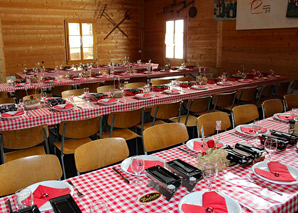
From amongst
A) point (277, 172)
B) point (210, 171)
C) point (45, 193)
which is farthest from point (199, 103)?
point (45, 193)

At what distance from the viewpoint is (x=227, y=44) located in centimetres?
827

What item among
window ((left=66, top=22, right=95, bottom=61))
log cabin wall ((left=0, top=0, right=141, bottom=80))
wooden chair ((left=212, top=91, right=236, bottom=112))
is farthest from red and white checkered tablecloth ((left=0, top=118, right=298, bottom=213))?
window ((left=66, top=22, right=95, bottom=61))

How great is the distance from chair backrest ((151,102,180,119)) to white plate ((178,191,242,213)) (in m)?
2.12

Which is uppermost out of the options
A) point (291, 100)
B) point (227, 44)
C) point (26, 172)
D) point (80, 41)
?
point (80, 41)

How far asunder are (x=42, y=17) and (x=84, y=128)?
23.8ft

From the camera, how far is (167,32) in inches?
406

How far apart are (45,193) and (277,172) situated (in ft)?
4.57

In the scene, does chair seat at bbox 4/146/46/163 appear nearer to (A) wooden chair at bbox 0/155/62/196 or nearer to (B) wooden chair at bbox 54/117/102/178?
(B) wooden chair at bbox 54/117/102/178

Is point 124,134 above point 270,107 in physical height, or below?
below

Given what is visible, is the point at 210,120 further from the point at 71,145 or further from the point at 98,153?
the point at 71,145

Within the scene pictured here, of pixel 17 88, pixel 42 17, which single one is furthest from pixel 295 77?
pixel 42 17

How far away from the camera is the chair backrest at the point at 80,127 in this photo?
297cm

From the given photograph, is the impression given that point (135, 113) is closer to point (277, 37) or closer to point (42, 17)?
point (277, 37)

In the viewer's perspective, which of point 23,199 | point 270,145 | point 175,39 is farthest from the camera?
point 175,39
